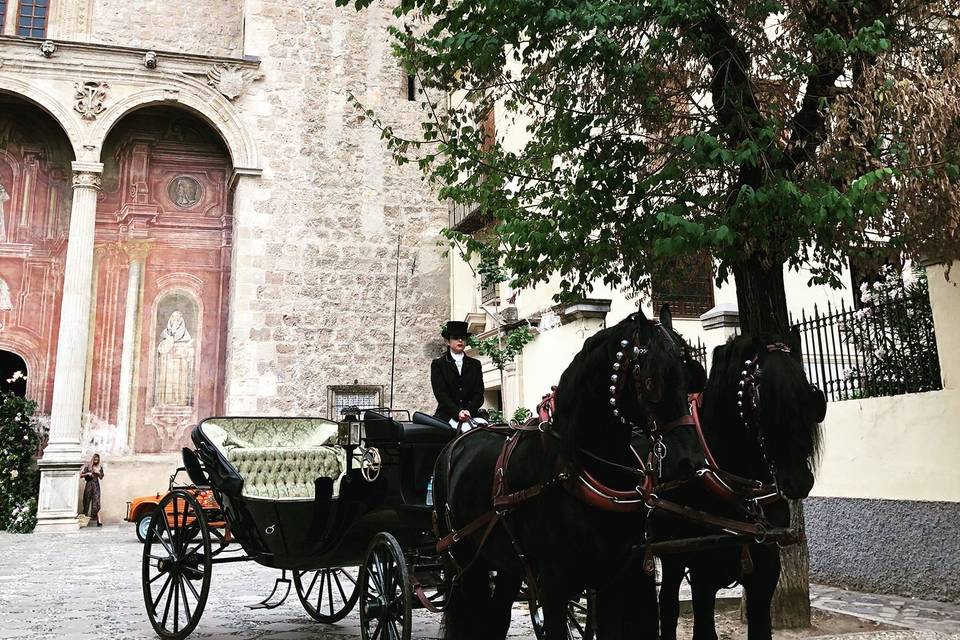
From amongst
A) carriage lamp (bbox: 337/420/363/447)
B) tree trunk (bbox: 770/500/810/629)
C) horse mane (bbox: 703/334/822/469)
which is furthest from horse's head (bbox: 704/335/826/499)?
carriage lamp (bbox: 337/420/363/447)

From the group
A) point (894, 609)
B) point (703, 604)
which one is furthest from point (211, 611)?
point (894, 609)

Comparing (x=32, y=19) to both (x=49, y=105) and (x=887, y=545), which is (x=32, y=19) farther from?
(x=887, y=545)

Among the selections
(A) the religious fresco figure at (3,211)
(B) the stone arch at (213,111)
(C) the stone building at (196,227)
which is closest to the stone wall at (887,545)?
(C) the stone building at (196,227)

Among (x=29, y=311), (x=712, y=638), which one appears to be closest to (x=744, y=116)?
(x=712, y=638)

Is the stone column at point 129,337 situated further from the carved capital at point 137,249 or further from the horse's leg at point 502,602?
the horse's leg at point 502,602

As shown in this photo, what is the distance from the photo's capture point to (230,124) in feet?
64.4

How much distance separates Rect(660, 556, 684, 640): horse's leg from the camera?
4.39 m

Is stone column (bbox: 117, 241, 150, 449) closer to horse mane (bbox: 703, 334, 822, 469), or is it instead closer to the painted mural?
the painted mural

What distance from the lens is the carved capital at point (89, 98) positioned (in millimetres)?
18438

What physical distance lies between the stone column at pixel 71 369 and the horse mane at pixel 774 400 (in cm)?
1621

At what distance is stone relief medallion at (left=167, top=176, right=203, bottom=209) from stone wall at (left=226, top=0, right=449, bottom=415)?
1685 millimetres

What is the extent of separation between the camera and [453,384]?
20.5ft

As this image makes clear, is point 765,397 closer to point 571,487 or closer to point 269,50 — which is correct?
point 571,487

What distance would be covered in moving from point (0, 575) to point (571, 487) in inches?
374
